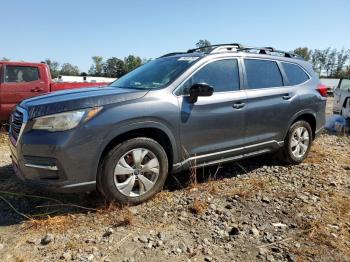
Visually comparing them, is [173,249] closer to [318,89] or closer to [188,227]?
[188,227]

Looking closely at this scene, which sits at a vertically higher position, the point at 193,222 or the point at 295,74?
the point at 295,74

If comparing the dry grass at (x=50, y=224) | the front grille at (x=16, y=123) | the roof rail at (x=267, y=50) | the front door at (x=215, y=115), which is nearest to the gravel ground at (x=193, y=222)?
the dry grass at (x=50, y=224)

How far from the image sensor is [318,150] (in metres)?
7.61

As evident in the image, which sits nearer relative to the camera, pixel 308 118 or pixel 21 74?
pixel 308 118

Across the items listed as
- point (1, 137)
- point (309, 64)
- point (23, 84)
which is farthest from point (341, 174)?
point (23, 84)

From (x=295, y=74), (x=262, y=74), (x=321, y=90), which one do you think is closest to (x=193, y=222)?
(x=262, y=74)

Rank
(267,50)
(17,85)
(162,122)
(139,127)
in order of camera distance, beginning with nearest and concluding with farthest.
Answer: (139,127)
(162,122)
(267,50)
(17,85)

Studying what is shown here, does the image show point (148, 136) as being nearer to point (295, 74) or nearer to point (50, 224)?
point (50, 224)

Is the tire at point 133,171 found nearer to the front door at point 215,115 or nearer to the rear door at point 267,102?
the front door at point 215,115

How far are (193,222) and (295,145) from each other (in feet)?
9.42

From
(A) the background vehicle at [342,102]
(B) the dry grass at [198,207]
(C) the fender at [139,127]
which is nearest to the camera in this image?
(C) the fender at [139,127]

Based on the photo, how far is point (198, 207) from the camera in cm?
446

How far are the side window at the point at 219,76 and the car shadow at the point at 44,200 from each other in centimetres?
122

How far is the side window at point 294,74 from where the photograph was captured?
244 inches
